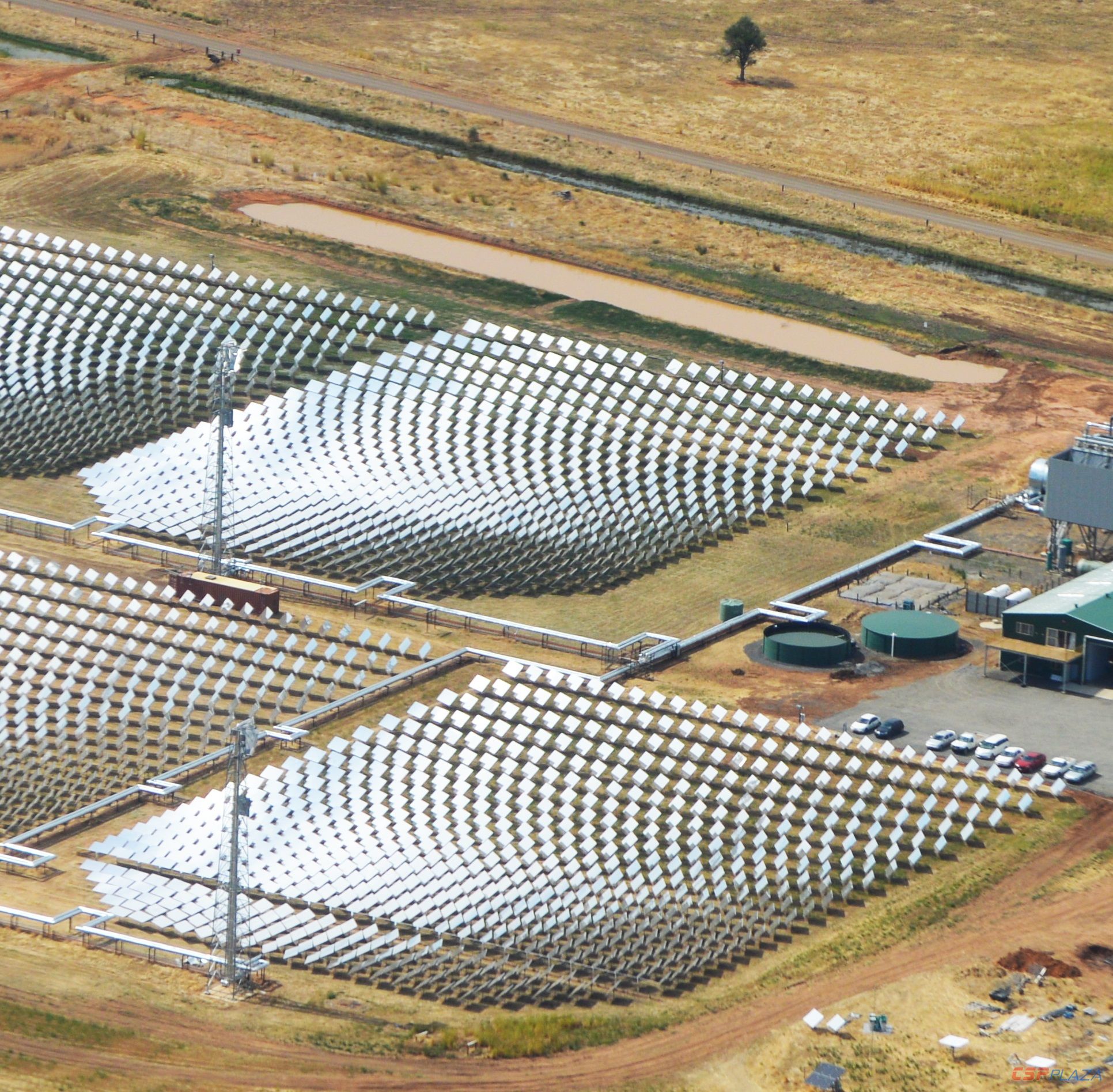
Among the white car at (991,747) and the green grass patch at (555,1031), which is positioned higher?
the white car at (991,747)

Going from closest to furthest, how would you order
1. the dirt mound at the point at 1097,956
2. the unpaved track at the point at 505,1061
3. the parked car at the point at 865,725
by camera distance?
the unpaved track at the point at 505,1061
the dirt mound at the point at 1097,956
the parked car at the point at 865,725

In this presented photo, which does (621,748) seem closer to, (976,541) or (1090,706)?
(1090,706)

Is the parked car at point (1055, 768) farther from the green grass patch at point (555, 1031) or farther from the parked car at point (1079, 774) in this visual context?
the green grass patch at point (555, 1031)

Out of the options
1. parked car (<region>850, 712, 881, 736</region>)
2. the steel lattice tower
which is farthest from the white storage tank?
the steel lattice tower

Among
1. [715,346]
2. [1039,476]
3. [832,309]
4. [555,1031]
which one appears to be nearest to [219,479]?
[1039,476]

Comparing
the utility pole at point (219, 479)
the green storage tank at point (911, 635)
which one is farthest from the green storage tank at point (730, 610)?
the utility pole at point (219, 479)

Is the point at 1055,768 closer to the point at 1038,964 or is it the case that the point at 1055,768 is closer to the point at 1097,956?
the point at 1097,956

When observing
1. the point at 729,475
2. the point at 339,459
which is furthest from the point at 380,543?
the point at 729,475
